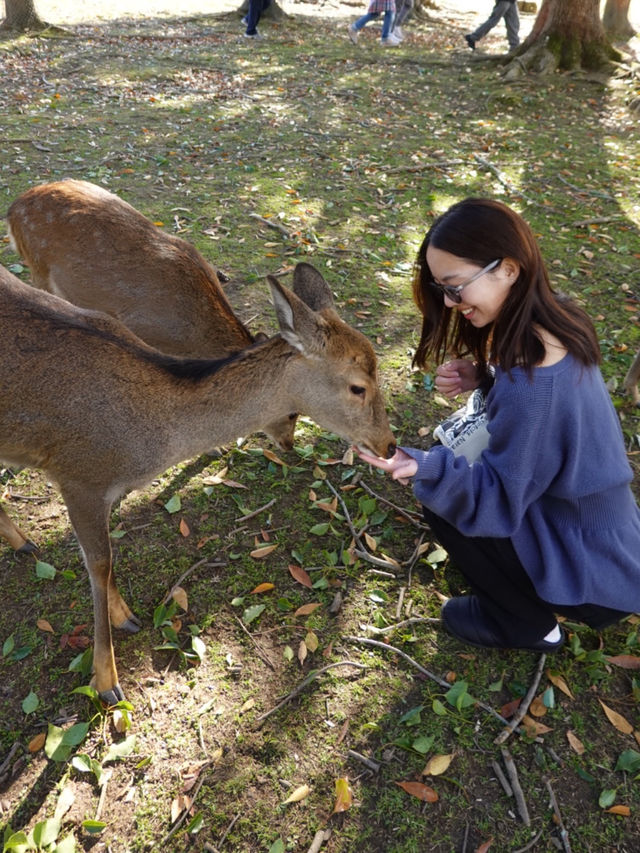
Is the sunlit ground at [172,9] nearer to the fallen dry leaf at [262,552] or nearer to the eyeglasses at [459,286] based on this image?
the fallen dry leaf at [262,552]

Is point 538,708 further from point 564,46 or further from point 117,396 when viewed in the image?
point 564,46

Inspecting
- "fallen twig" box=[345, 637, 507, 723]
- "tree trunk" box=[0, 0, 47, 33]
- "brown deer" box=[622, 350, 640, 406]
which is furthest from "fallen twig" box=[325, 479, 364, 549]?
"tree trunk" box=[0, 0, 47, 33]

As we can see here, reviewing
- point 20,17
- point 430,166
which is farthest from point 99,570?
point 20,17

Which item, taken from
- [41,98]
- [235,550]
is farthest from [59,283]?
[41,98]

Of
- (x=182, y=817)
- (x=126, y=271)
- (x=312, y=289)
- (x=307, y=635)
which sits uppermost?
(x=312, y=289)

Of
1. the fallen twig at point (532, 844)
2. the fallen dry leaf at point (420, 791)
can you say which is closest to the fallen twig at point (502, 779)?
the fallen twig at point (532, 844)

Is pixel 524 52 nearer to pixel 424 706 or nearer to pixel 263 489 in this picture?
pixel 263 489

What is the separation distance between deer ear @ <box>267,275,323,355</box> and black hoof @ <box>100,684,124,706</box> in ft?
5.72

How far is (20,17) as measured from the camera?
13039 millimetres

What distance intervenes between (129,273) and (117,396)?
137cm

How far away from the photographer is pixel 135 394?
276 centimetres

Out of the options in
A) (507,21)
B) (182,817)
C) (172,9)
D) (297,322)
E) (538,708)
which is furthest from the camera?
(172,9)

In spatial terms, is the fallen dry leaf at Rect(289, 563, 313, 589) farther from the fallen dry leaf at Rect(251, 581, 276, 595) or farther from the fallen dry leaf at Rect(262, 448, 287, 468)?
the fallen dry leaf at Rect(262, 448, 287, 468)

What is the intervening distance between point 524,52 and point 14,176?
33.0 feet
